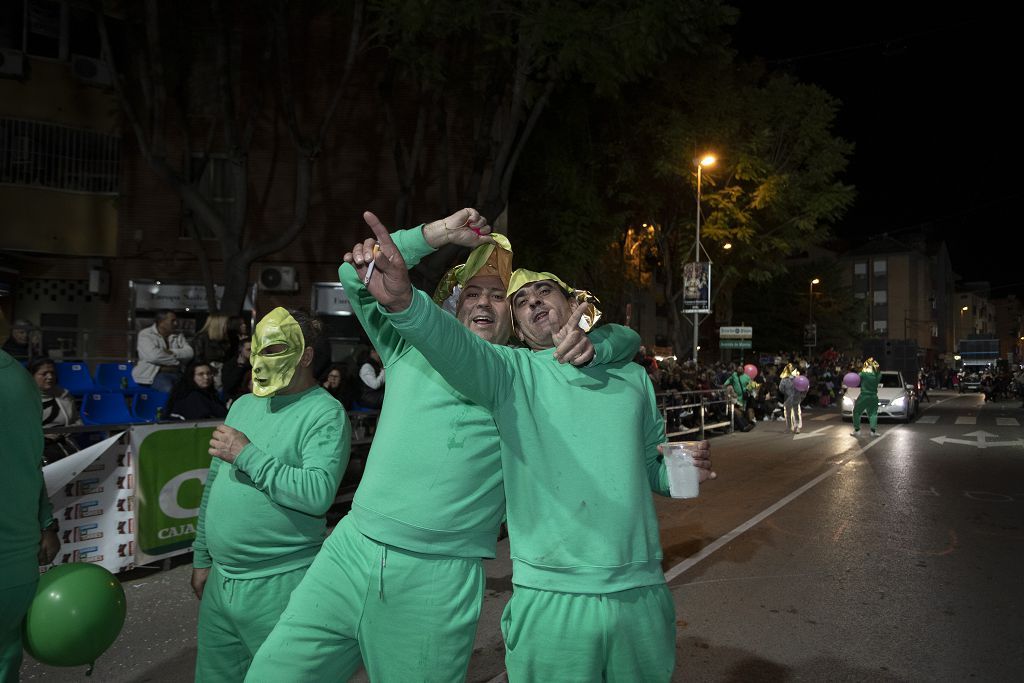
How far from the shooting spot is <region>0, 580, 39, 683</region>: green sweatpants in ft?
8.13

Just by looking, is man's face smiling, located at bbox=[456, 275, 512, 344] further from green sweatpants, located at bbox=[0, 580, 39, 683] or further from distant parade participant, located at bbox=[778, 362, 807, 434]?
distant parade participant, located at bbox=[778, 362, 807, 434]

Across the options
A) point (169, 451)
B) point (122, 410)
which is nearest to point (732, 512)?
point (169, 451)

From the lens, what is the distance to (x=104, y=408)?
345 inches

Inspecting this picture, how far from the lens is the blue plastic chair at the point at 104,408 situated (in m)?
8.66

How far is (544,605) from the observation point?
2.21m

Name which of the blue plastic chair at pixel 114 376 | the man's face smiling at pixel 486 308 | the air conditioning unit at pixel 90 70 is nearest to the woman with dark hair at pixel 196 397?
the blue plastic chair at pixel 114 376

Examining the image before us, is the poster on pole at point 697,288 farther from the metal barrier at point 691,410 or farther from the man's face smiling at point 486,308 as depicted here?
the man's face smiling at point 486,308

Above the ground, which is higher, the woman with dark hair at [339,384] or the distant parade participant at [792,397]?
the woman with dark hair at [339,384]

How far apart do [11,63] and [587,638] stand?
19824 millimetres

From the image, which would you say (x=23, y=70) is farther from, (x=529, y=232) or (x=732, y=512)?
(x=732, y=512)

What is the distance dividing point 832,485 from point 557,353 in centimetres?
997

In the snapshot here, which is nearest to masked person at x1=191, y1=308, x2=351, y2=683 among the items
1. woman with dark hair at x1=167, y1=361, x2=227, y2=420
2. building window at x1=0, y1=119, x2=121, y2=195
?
woman with dark hair at x1=167, y1=361, x2=227, y2=420

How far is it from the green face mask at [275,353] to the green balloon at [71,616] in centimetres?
91

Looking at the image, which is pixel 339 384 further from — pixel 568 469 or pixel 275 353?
pixel 568 469
